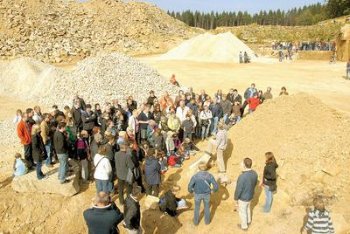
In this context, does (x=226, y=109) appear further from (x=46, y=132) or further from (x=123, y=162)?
(x=46, y=132)

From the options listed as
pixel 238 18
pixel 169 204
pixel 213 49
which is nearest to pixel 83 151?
pixel 169 204

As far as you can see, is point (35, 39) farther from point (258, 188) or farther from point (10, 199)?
point (258, 188)

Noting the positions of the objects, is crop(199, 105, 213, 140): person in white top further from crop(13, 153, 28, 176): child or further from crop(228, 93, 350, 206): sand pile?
crop(13, 153, 28, 176): child

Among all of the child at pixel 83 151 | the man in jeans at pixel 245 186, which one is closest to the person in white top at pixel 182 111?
the child at pixel 83 151

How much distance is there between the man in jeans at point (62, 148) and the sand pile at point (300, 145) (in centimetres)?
525

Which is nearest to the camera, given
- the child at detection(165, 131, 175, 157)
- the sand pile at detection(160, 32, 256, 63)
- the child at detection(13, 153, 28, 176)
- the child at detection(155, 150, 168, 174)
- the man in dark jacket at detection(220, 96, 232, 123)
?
the child at detection(13, 153, 28, 176)

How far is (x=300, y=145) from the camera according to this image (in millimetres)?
11648

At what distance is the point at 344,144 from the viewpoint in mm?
11211

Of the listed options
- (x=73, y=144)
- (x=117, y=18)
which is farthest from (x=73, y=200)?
(x=117, y=18)

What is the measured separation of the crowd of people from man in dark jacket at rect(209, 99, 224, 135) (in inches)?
1.6

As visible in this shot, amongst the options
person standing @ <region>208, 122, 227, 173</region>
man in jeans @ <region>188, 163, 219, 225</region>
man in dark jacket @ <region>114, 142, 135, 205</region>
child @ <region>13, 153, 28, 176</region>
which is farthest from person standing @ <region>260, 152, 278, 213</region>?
child @ <region>13, 153, 28, 176</region>

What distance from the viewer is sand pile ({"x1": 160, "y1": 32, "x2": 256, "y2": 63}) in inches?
1486

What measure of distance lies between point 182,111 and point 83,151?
429 centimetres

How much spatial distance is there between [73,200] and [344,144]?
8365mm
